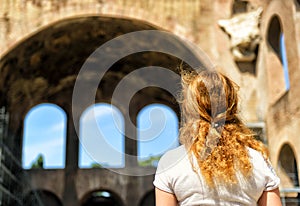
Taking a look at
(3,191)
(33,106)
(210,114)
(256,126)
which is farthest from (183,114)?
(33,106)

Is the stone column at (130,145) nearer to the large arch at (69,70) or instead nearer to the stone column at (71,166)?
the large arch at (69,70)

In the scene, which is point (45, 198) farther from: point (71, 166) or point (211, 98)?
point (211, 98)

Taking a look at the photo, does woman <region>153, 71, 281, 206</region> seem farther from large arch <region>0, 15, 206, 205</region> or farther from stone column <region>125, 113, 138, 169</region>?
stone column <region>125, 113, 138, 169</region>

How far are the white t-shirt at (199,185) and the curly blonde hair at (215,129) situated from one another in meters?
0.04

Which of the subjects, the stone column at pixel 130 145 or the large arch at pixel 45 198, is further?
the stone column at pixel 130 145

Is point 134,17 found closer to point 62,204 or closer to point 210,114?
point 62,204

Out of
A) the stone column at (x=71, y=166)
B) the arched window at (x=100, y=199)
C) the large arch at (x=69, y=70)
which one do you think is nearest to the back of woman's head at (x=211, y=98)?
the large arch at (x=69, y=70)

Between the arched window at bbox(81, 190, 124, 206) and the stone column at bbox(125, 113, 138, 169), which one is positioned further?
the arched window at bbox(81, 190, 124, 206)

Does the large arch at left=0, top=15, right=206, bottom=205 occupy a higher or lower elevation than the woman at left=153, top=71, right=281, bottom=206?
higher

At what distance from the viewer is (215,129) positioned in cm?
179

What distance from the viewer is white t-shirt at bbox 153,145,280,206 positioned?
1.71 metres

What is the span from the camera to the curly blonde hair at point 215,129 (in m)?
1.74

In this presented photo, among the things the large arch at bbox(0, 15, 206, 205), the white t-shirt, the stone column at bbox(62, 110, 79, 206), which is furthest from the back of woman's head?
the stone column at bbox(62, 110, 79, 206)

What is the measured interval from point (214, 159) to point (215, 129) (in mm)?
113
